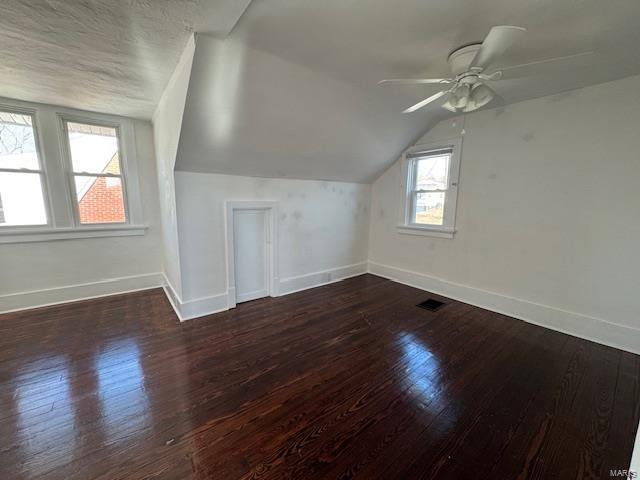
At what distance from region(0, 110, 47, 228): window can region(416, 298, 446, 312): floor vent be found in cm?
504

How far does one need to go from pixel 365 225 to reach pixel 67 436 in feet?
13.8

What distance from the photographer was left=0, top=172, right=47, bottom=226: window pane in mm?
2842

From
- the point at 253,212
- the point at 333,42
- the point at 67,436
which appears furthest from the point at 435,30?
the point at 67,436

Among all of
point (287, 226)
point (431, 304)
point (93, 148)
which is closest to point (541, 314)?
point (431, 304)

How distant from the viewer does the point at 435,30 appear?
5.53 ft

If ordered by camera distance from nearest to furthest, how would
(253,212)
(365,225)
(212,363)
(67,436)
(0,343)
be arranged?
(67,436) < (212,363) < (0,343) < (253,212) < (365,225)

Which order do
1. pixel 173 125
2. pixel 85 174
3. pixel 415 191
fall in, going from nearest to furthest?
pixel 173 125 → pixel 85 174 → pixel 415 191

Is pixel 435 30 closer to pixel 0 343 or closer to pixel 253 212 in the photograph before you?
pixel 253 212

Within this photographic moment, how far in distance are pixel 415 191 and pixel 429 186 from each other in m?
0.23

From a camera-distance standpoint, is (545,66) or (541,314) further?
(541,314)

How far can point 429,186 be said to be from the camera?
3.80 m

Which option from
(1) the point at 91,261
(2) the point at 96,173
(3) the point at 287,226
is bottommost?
(1) the point at 91,261

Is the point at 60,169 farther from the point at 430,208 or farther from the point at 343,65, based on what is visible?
the point at 430,208

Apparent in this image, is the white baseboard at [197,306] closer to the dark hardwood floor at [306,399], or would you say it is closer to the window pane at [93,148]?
the dark hardwood floor at [306,399]
